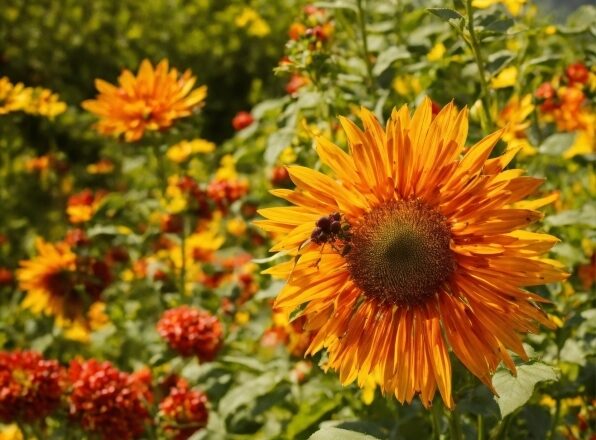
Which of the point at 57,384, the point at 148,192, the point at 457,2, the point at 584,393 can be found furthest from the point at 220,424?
the point at 148,192

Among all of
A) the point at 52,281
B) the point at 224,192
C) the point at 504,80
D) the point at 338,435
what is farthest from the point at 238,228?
the point at 338,435

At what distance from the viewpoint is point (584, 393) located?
1.95 m

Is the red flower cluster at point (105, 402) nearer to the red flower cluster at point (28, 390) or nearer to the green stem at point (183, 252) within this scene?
the red flower cluster at point (28, 390)

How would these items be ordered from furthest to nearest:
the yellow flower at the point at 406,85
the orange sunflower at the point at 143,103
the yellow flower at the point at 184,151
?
the yellow flower at the point at 184,151 < the yellow flower at the point at 406,85 < the orange sunflower at the point at 143,103

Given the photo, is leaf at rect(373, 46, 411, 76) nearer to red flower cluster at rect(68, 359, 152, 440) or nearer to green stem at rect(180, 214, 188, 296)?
green stem at rect(180, 214, 188, 296)

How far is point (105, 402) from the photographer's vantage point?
2119mm

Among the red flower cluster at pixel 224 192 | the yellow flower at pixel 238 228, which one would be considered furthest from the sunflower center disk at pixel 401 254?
the yellow flower at pixel 238 228

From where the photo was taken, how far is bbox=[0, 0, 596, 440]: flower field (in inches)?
57.7

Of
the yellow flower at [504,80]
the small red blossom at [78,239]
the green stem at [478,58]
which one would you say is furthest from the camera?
the small red blossom at [78,239]

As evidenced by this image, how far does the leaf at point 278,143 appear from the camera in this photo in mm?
2336

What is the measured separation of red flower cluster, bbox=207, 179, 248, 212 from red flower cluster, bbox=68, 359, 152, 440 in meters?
1.07

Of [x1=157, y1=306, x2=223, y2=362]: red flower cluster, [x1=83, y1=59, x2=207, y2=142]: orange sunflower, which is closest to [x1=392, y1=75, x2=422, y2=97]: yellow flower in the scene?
[x1=83, y1=59, x2=207, y2=142]: orange sunflower

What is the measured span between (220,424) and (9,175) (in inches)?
130

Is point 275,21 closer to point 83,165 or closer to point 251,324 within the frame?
point 83,165
